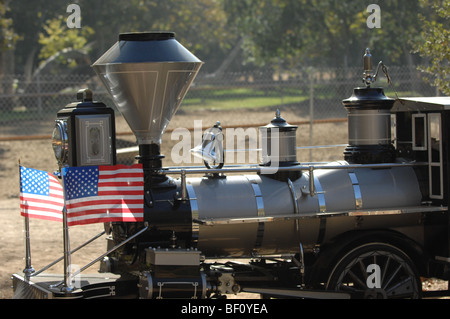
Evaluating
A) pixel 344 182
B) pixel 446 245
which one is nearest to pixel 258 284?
pixel 344 182

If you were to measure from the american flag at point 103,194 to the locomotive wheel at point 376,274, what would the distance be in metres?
1.88

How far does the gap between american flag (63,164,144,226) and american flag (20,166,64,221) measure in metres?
0.36

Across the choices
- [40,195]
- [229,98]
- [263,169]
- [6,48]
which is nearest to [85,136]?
[40,195]

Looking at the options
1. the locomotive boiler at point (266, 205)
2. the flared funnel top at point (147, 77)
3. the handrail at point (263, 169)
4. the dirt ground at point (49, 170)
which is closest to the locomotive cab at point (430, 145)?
the locomotive boiler at point (266, 205)

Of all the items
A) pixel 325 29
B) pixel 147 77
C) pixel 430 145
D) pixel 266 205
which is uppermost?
pixel 325 29

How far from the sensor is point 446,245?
20.2 ft

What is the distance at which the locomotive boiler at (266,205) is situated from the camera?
5.47 metres

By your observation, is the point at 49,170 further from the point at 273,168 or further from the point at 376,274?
the point at 376,274

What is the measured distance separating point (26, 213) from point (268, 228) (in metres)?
2.02

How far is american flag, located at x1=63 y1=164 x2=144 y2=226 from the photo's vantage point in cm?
517

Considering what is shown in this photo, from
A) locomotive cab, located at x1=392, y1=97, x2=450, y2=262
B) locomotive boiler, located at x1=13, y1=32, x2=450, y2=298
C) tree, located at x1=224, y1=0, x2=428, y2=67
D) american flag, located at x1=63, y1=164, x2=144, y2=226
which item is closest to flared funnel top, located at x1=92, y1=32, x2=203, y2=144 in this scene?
locomotive boiler, located at x1=13, y1=32, x2=450, y2=298

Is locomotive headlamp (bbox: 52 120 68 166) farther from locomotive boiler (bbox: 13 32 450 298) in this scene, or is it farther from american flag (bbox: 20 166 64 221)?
american flag (bbox: 20 166 64 221)

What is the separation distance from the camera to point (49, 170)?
569 inches

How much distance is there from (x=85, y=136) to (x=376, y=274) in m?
2.79
